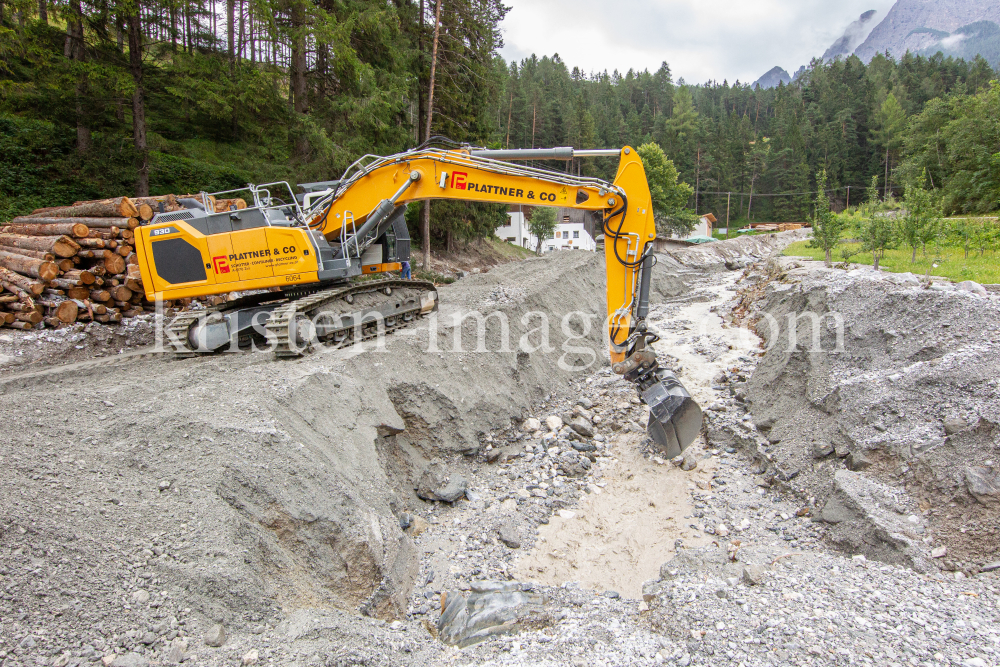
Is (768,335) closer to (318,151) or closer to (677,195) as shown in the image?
(318,151)

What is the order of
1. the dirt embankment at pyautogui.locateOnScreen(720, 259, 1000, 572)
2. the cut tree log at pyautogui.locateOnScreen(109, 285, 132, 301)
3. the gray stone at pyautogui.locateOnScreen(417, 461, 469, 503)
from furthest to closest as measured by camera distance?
1. the cut tree log at pyautogui.locateOnScreen(109, 285, 132, 301)
2. the gray stone at pyautogui.locateOnScreen(417, 461, 469, 503)
3. the dirt embankment at pyautogui.locateOnScreen(720, 259, 1000, 572)

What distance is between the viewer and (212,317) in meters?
7.88

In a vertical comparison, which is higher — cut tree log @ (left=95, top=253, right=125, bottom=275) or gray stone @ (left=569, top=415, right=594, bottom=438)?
cut tree log @ (left=95, top=253, right=125, bottom=275)

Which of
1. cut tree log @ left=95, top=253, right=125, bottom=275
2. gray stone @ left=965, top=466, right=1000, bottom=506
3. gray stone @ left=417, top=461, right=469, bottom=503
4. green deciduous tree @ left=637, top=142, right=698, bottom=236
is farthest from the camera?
green deciduous tree @ left=637, top=142, right=698, bottom=236

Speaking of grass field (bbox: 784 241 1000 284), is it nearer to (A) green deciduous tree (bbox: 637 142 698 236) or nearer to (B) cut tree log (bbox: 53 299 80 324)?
(B) cut tree log (bbox: 53 299 80 324)

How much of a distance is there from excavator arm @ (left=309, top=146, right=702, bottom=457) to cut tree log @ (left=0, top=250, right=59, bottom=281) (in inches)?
287

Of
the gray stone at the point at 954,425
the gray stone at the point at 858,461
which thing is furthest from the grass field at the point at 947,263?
the gray stone at the point at 858,461

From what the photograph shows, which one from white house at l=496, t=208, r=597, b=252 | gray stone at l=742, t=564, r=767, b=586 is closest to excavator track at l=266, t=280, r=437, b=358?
gray stone at l=742, t=564, r=767, b=586

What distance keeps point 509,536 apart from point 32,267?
32.9 ft

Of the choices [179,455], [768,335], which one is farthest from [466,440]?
[768,335]

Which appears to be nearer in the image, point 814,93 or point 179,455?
point 179,455

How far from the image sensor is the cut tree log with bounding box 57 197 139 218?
34.2ft

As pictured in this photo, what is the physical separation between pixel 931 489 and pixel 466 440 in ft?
16.6

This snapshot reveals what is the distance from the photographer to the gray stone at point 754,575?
4.43 meters
